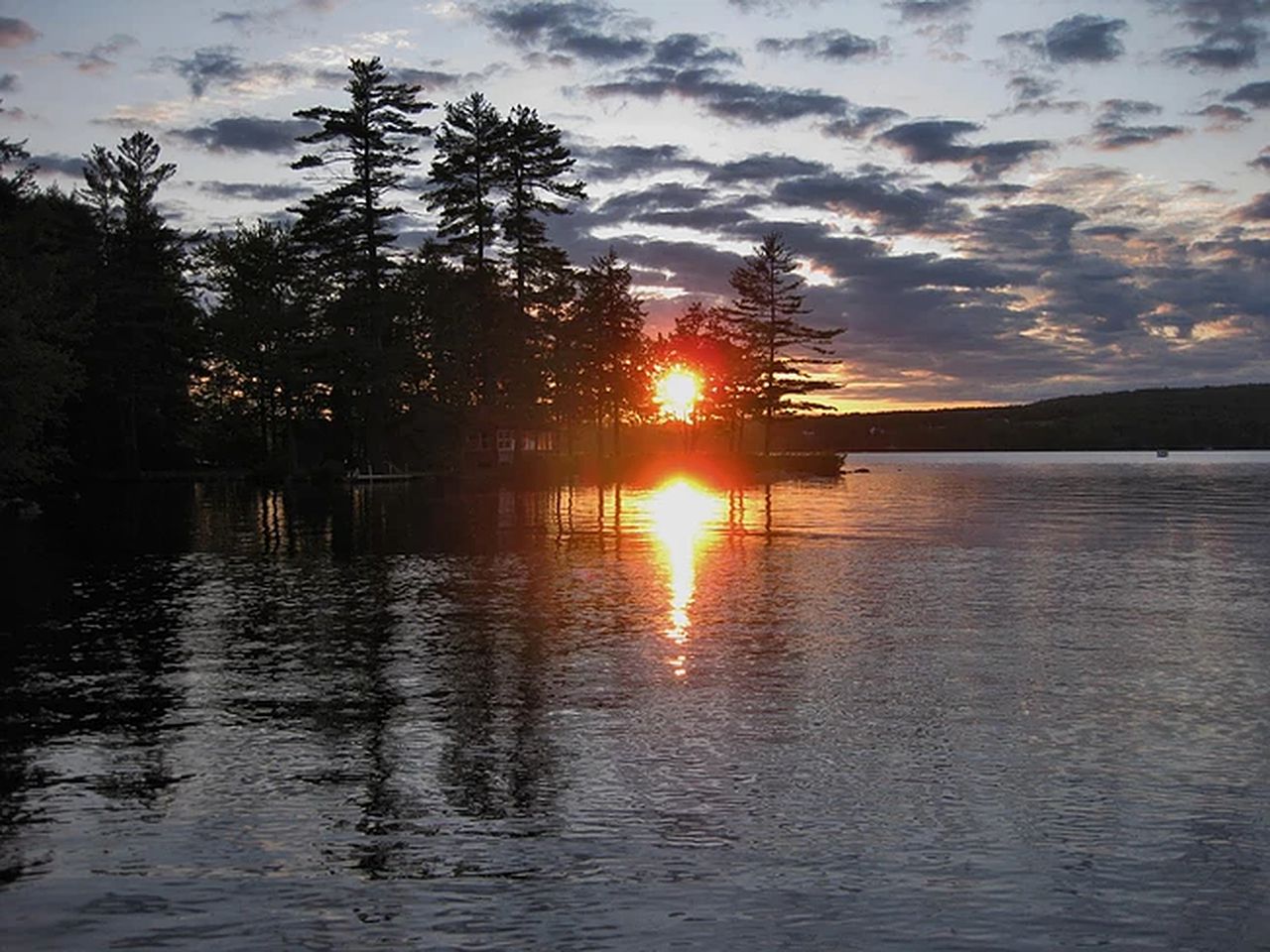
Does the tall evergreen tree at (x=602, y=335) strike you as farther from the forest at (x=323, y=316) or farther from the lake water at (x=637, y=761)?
the lake water at (x=637, y=761)

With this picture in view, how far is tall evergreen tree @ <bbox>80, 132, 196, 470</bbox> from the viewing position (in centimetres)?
7950

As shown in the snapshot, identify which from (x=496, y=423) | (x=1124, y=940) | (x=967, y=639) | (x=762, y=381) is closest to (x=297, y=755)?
(x=1124, y=940)

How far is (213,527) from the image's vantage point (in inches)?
1700

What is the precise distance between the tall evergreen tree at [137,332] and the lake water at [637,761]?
56550 millimetres

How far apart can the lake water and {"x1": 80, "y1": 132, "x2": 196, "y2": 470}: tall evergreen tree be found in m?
56.5

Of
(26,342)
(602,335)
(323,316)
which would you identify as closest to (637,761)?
(26,342)

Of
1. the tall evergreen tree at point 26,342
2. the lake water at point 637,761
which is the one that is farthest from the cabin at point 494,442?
the lake water at point 637,761

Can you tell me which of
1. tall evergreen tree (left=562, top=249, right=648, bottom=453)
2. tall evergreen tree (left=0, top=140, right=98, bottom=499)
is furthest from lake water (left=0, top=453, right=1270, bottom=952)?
tall evergreen tree (left=562, top=249, right=648, bottom=453)

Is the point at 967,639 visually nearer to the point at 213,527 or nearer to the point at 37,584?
the point at 37,584

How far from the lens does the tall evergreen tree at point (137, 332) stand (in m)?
79.5

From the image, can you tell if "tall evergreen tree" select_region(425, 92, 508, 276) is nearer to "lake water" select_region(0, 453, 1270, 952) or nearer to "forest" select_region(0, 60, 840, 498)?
"forest" select_region(0, 60, 840, 498)

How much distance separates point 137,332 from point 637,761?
7743 centimetres

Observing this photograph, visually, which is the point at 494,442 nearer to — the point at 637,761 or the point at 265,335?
the point at 265,335

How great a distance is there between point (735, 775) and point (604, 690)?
4.13 meters
